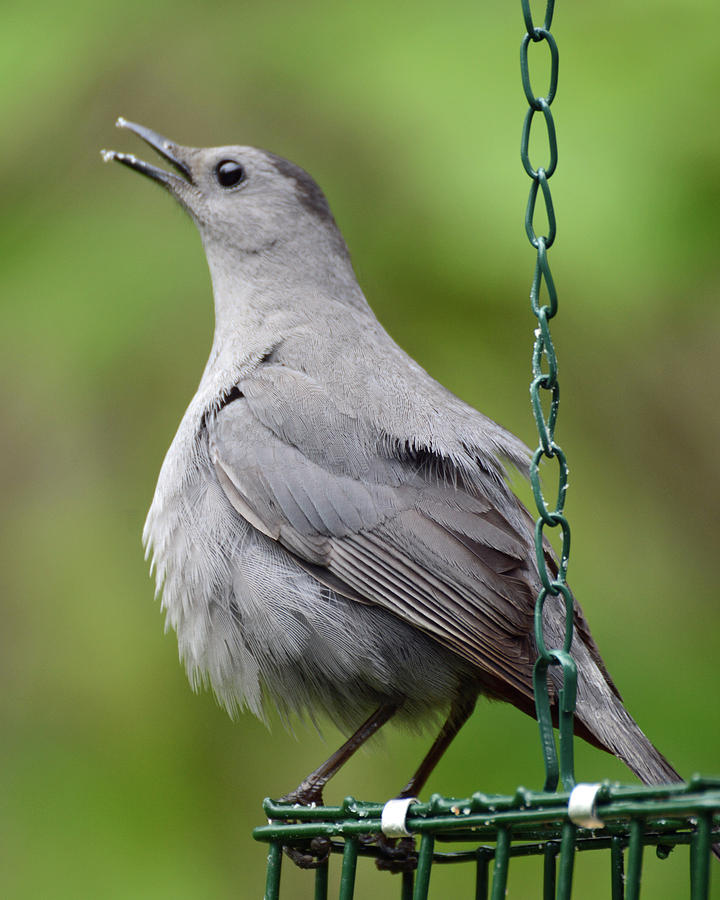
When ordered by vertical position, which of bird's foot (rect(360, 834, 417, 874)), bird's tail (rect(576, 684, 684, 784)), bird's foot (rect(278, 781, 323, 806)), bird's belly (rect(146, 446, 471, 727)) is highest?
bird's belly (rect(146, 446, 471, 727))

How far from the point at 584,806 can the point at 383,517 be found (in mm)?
1379

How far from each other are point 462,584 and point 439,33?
2146 millimetres

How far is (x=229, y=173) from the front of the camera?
14.7 feet

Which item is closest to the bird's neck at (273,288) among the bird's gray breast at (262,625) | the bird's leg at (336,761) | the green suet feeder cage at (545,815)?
the bird's gray breast at (262,625)

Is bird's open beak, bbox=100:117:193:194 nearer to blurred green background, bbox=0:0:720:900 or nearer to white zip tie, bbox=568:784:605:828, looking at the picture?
blurred green background, bbox=0:0:720:900

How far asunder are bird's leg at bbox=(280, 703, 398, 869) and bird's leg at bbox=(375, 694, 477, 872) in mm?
206

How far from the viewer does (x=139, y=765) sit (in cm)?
396

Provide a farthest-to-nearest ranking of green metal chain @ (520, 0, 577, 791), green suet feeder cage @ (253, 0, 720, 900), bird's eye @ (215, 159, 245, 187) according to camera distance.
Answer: bird's eye @ (215, 159, 245, 187), green metal chain @ (520, 0, 577, 791), green suet feeder cage @ (253, 0, 720, 900)

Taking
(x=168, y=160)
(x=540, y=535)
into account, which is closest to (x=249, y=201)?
(x=168, y=160)

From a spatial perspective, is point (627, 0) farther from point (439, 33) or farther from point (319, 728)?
point (319, 728)

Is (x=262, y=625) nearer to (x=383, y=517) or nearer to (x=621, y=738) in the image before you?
A: (x=383, y=517)

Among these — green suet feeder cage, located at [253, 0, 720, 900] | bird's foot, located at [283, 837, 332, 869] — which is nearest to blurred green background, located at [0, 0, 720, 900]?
bird's foot, located at [283, 837, 332, 869]

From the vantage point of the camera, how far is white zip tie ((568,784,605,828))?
2.05 meters

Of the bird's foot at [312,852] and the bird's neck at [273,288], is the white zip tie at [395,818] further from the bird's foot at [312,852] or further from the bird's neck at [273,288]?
the bird's neck at [273,288]
